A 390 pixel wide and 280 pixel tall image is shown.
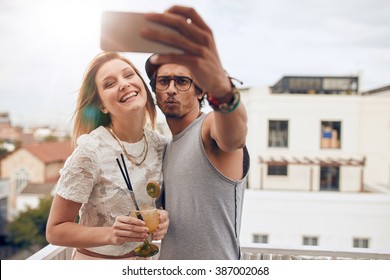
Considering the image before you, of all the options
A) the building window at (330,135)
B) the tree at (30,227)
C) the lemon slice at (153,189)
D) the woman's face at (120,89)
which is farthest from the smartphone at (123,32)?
the building window at (330,135)

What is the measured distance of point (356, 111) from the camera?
14.4 ft

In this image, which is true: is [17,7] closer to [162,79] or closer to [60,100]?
[60,100]

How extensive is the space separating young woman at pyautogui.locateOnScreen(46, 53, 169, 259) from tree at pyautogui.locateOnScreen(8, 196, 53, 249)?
2.86 ft

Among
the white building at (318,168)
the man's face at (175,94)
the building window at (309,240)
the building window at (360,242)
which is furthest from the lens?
the building window at (309,240)

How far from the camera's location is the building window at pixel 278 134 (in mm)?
4555

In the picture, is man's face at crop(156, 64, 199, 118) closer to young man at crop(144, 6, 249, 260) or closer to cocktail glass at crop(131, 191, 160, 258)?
young man at crop(144, 6, 249, 260)

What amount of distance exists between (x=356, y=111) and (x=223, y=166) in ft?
12.1

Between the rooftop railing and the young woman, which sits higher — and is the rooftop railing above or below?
below

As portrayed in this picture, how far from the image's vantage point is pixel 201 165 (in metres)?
1.11

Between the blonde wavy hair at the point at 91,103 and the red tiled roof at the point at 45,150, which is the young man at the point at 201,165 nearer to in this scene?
the blonde wavy hair at the point at 91,103

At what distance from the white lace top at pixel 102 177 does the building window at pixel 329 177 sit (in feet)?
10.4

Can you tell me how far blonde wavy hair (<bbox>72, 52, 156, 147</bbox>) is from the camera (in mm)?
1346

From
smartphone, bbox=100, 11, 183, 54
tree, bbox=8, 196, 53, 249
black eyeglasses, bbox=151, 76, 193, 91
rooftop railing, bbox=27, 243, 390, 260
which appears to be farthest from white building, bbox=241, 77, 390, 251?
smartphone, bbox=100, 11, 183, 54

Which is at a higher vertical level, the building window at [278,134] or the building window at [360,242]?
the building window at [278,134]
